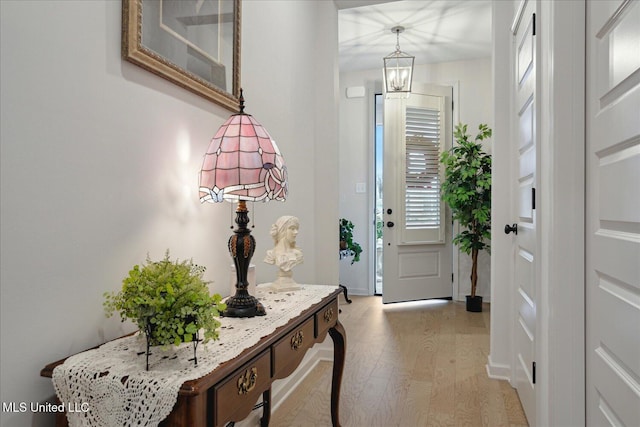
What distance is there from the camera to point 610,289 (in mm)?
1250

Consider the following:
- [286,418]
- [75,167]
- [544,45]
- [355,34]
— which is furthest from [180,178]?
[355,34]

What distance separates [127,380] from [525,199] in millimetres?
1976

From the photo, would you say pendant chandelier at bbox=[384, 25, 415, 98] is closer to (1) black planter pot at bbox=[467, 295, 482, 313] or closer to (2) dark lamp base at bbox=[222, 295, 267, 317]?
(1) black planter pot at bbox=[467, 295, 482, 313]

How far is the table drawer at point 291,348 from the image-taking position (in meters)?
1.22

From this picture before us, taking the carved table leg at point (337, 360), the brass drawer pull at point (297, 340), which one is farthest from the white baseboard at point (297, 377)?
the brass drawer pull at point (297, 340)

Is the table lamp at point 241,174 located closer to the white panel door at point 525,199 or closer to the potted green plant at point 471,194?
the white panel door at point 525,199

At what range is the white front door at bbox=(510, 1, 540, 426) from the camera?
1898 mm

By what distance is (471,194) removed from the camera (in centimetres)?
427

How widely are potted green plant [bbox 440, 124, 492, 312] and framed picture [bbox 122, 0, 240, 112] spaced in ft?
10.3

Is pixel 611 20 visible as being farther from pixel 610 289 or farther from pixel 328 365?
pixel 328 365

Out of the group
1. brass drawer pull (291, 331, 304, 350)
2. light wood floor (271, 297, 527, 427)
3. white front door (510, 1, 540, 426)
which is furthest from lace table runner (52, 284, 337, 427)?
white front door (510, 1, 540, 426)

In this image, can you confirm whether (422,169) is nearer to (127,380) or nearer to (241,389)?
(241,389)

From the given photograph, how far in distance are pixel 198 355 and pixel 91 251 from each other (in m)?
0.39

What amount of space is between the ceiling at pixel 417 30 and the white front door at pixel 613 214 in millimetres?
2018
